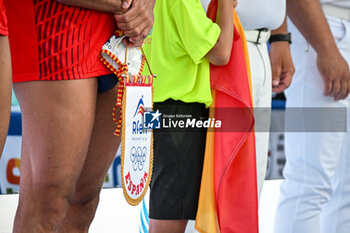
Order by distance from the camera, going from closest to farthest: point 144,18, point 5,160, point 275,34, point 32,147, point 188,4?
point 32,147 < point 144,18 < point 188,4 < point 275,34 < point 5,160

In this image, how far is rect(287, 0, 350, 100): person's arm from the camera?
1.96m

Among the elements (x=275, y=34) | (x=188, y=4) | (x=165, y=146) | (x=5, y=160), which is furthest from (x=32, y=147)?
(x=5, y=160)

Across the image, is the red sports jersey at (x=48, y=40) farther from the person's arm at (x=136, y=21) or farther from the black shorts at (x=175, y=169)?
the black shorts at (x=175, y=169)

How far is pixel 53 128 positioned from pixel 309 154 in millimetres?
1252

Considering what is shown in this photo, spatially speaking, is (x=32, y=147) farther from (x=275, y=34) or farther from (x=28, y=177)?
(x=275, y=34)

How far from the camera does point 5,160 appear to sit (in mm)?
3137

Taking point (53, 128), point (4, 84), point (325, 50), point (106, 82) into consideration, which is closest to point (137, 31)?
point (106, 82)

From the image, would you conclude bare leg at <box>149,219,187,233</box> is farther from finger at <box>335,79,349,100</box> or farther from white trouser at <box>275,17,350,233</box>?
finger at <box>335,79,349,100</box>

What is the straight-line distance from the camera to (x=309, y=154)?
2.02 meters

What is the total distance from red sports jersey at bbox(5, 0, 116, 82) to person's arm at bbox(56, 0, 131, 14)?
0.07ft

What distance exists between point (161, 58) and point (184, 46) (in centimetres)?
8

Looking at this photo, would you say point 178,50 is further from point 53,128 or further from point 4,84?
point 4,84

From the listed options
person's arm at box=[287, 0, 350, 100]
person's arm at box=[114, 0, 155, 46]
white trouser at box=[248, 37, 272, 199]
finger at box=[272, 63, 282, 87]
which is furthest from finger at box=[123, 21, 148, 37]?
person's arm at box=[287, 0, 350, 100]

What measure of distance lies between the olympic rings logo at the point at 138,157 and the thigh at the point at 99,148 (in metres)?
0.07
